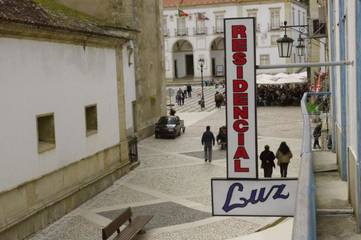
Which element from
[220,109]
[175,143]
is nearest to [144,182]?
[175,143]

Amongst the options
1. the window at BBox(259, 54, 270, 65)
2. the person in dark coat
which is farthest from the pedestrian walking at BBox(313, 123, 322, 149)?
the window at BBox(259, 54, 270, 65)

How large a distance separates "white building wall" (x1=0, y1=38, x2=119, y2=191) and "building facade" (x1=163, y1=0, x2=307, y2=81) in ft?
145

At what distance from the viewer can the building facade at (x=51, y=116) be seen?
12.2 meters

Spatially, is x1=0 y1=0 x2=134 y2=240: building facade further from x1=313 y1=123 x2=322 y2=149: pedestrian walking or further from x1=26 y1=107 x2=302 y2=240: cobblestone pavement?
x1=313 y1=123 x2=322 y2=149: pedestrian walking

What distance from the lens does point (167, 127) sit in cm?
2886

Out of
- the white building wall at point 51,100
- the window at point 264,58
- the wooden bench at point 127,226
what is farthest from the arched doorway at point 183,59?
the wooden bench at point 127,226

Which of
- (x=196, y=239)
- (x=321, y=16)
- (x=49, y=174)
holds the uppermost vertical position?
(x=321, y=16)

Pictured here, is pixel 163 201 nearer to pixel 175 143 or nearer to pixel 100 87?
pixel 100 87

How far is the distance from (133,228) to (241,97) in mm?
5554

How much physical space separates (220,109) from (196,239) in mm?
31930

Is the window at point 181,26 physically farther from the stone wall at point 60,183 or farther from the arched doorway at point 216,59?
the stone wall at point 60,183

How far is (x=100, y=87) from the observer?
17875 millimetres

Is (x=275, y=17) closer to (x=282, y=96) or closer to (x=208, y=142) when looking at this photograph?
(x=282, y=96)

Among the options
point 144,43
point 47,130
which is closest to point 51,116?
point 47,130
